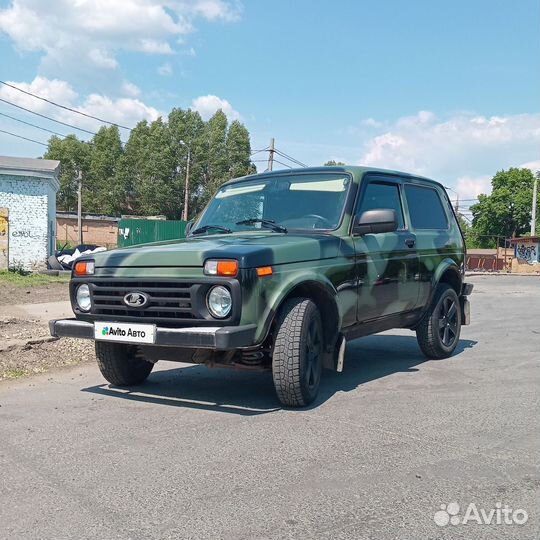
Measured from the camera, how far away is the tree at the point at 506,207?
62875 millimetres

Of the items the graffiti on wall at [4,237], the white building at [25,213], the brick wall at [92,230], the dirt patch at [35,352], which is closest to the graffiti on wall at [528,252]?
the brick wall at [92,230]

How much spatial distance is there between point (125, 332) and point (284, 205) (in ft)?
6.30

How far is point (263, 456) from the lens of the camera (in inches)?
152

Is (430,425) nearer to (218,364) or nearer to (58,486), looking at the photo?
(218,364)

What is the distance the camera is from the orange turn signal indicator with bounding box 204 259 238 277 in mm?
4289

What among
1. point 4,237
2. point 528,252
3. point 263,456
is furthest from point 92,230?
point 263,456

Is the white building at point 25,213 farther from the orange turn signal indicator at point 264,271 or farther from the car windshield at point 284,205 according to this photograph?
the orange turn signal indicator at point 264,271

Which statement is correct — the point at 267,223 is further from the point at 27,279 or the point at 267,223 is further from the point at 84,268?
the point at 27,279

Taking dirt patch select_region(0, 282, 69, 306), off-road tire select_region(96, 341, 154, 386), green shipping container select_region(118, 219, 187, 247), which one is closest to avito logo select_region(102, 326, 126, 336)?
off-road tire select_region(96, 341, 154, 386)

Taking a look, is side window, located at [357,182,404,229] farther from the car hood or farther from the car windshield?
the car hood

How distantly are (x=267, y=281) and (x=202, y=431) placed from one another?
1141mm

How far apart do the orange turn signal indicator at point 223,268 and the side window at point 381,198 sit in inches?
67.5

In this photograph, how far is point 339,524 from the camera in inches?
115

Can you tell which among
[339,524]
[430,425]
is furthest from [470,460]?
[339,524]
